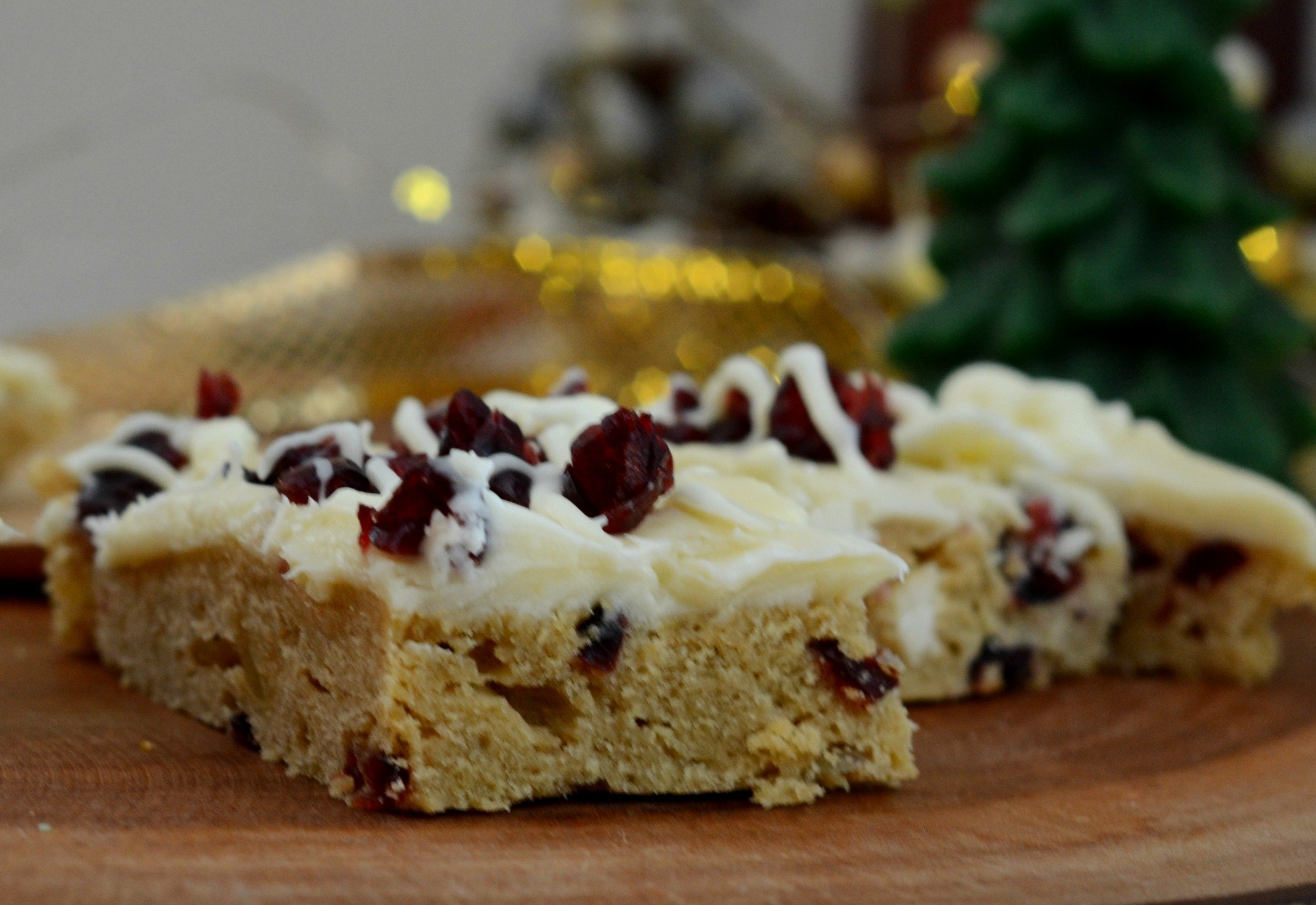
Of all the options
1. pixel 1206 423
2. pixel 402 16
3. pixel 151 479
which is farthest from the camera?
pixel 402 16

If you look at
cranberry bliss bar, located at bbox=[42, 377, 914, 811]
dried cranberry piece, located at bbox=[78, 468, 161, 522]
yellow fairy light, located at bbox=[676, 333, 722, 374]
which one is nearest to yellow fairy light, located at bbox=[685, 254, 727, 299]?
yellow fairy light, located at bbox=[676, 333, 722, 374]

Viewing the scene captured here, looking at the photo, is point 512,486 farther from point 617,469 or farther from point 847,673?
point 847,673

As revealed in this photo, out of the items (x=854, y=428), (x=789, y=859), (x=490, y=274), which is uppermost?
(x=490, y=274)

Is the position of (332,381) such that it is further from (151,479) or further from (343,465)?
(343,465)

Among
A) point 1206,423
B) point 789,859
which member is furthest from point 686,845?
point 1206,423

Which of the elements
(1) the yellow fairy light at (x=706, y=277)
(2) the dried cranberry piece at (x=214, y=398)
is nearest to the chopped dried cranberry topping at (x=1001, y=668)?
(2) the dried cranberry piece at (x=214, y=398)

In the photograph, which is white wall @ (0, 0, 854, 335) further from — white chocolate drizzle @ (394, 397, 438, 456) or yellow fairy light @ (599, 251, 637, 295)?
white chocolate drizzle @ (394, 397, 438, 456)

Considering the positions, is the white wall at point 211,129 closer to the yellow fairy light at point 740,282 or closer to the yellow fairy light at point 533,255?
the yellow fairy light at point 533,255
